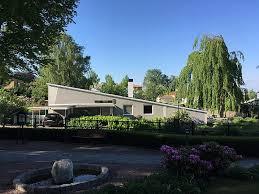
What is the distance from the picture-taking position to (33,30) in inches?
934

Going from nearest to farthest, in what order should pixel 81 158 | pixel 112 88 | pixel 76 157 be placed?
1. pixel 81 158
2. pixel 76 157
3. pixel 112 88

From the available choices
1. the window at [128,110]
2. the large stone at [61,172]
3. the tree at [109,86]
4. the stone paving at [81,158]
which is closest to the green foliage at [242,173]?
the stone paving at [81,158]

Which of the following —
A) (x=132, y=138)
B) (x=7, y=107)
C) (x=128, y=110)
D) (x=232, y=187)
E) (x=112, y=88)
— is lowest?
(x=232, y=187)

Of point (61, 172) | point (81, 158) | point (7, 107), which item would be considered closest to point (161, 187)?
point (61, 172)

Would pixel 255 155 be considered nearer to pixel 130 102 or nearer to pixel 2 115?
pixel 130 102

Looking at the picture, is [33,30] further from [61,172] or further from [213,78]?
[213,78]

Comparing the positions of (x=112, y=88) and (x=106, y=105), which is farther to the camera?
(x=112, y=88)

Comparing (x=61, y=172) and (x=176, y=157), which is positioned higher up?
(x=176, y=157)

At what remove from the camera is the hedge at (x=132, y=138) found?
17984 mm

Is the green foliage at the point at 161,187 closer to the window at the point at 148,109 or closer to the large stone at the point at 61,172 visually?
the large stone at the point at 61,172

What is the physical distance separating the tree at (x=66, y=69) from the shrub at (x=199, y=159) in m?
60.8

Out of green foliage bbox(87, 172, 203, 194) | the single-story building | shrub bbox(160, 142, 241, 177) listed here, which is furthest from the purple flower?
the single-story building

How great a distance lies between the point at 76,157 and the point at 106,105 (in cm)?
2969

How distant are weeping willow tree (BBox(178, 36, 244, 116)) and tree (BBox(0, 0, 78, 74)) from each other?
22.8m
